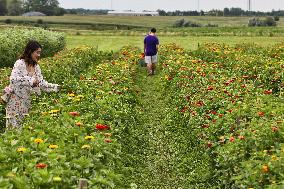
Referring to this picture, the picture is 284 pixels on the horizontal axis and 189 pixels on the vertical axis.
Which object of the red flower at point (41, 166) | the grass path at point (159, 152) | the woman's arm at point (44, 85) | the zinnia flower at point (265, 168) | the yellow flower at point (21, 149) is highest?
the woman's arm at point (44, 85)

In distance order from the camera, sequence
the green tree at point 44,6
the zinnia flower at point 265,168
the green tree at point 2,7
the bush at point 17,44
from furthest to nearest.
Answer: the green tree at point 44,6 < the green tree at point 2,7 < the bush at point 17,44 < the zinnia flower at point 265,168

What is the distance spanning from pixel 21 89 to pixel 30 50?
76 centimetres

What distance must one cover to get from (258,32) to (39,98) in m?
44.8

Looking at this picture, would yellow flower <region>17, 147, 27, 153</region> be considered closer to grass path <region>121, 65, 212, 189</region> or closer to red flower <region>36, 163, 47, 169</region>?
red flower <region>36, 163, 47, 169</region>

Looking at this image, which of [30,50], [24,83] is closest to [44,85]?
[24,83]

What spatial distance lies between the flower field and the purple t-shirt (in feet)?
21.7

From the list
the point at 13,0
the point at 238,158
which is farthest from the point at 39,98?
the point at 13,0

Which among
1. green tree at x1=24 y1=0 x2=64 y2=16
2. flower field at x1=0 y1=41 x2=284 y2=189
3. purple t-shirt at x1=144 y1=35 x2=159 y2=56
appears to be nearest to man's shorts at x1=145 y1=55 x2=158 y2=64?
purple t-shirt at x1=144 y1=35 x2=159 y2=56

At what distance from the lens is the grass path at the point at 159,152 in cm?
880

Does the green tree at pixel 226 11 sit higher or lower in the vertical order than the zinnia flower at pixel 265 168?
higher

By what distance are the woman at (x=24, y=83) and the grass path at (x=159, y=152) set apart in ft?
6.94

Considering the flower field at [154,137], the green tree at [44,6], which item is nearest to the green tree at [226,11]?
the green tree at [44,6]

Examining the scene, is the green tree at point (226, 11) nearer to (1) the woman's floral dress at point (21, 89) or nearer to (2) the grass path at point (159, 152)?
(2) the grass path at point (159, 152)

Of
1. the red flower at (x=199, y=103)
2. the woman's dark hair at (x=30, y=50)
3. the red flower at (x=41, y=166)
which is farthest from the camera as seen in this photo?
the red flower at (x=199, y=103)
